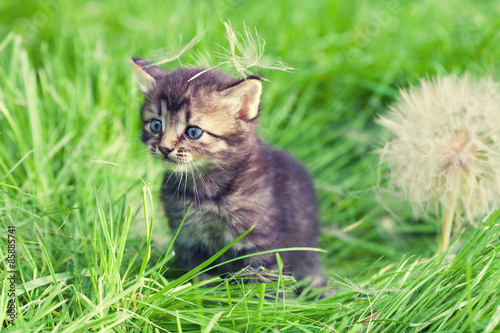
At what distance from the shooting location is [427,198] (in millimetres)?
2285

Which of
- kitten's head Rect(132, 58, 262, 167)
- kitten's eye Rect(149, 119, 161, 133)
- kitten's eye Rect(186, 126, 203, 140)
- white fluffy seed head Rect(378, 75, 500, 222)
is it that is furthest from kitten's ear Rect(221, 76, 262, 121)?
white fluffy seed head Rect(378, 75, 500, 222)

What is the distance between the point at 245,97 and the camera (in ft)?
6.72

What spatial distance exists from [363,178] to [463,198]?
1065 mm

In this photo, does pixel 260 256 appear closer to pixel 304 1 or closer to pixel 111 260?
pixel 111 260

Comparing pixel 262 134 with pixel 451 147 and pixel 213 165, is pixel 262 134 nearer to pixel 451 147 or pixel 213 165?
pixel 213 165

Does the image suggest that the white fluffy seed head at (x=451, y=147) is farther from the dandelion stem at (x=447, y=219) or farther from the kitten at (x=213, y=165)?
the kitten at (x=213, y=165)

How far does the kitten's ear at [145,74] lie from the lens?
6.84 ft

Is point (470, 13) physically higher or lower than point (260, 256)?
higher

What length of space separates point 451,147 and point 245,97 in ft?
3.42

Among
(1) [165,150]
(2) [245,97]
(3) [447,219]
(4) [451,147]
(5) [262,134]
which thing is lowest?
(3) [447,219]

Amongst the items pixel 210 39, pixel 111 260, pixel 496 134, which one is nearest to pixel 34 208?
pixel 111 260

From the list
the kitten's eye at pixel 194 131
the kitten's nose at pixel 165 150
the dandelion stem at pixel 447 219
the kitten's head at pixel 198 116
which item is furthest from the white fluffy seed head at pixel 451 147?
the kitten's nose at pixel 165 150

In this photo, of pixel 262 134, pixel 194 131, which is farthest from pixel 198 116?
pixel 262 134

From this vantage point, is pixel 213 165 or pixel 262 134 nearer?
pixel 213 165
